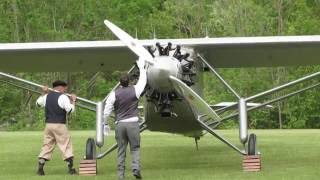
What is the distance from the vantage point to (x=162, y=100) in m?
10.9

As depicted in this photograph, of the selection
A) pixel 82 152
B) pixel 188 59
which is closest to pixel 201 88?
pixel 188 59

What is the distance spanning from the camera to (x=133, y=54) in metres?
13.1

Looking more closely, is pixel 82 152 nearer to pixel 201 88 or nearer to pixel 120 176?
pixel 201 88

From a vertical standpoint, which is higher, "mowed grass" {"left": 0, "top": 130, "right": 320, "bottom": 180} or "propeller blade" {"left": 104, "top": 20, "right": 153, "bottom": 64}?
"propeller blade" {"left": 104, "top": 20, "right": 153, "bottom": 64}

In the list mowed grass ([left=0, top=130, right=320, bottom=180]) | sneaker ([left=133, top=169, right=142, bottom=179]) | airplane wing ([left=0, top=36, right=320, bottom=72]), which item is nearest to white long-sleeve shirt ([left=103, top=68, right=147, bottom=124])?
sneaker ([left=133, top=169, right=142, bottom=179])

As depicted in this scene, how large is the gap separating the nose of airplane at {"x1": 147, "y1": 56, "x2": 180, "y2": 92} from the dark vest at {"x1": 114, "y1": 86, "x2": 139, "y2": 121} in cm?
37

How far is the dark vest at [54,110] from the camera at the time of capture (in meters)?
11.2

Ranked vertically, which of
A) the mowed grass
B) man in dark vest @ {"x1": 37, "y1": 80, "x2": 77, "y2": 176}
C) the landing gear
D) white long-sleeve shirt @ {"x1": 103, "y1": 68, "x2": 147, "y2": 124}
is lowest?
the mowed grass

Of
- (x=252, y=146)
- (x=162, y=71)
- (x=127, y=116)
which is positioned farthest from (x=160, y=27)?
(x=127, y=116)

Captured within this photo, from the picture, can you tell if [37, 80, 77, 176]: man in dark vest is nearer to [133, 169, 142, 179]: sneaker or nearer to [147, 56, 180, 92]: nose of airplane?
[133, 169, 142, 179]: sneaker

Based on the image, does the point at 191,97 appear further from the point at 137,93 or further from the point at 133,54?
the point at 133,54

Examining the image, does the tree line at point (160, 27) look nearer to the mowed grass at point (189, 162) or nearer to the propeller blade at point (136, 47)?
the mowed grass at point (189, 162)

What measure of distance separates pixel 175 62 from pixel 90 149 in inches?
87.2

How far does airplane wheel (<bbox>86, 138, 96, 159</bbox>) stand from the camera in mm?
11275
